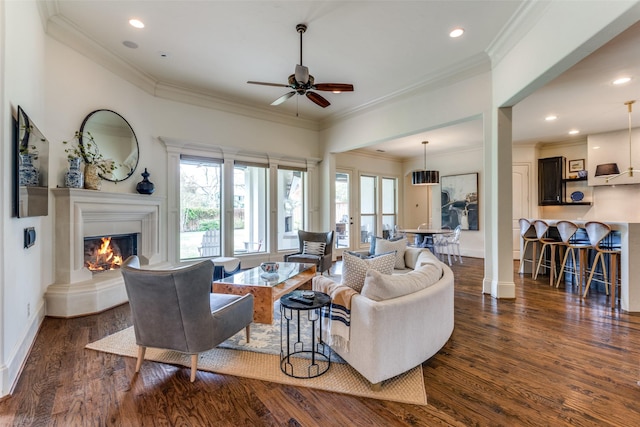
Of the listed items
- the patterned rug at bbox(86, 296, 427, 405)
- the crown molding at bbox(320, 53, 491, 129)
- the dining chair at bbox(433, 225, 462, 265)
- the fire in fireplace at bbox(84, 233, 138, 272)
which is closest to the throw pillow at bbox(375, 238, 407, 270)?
the patterned rug at bbox(86, 296, 427, 405)

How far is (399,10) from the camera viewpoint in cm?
307

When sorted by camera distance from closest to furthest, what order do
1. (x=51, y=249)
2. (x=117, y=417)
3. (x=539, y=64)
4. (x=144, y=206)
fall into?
1. (x=117, y=417)
2. (x=539, y=64)
3. (x=51, y=249)
4. (x=144, y=206)

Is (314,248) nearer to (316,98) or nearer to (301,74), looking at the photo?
(316,98)

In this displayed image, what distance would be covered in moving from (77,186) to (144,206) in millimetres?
989

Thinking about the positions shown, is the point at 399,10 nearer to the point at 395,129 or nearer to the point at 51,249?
the point at 395,129

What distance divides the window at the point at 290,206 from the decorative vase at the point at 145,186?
2604mm

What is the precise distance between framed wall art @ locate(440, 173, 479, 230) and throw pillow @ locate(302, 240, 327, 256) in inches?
180

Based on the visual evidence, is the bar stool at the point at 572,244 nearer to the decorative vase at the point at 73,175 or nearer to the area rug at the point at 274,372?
the area rug at the point at 274,372

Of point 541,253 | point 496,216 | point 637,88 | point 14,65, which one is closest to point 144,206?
point 14,65

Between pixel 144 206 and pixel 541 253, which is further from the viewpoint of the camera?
pixel 541 253

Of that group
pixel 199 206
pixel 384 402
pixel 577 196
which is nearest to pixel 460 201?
pixel 577 196

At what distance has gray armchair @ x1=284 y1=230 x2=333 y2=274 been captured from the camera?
512 centimetres

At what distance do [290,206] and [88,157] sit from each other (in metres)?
3.74

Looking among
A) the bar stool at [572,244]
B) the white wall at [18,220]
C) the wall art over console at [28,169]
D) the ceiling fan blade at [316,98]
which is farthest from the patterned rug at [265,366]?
the bar stool at [572,244]
